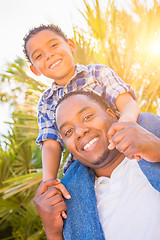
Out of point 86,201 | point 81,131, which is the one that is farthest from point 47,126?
point 86,201

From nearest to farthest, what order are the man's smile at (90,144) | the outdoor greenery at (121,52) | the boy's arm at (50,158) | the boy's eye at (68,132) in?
the man's smile at (90,144)
the boy's eye at (68,132)
the boy's arm at (50,158)
the outdoor greenery at (121,52)

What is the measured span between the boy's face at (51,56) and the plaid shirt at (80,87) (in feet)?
0.24

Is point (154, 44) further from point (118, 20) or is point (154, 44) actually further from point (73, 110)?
point (73, 110)

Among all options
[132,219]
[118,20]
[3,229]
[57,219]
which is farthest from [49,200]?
[3,229]

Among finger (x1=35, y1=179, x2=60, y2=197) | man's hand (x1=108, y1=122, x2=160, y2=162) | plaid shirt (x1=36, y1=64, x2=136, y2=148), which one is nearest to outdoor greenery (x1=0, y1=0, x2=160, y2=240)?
plaid shirt (x1=36, y1=64, x2=136, y2=148)

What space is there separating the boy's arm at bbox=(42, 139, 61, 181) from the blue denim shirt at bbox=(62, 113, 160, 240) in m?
0.17

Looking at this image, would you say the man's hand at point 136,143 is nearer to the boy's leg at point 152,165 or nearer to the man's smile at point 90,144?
the boy's leg at point 152,165

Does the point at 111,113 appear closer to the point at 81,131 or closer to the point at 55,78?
the point at 81,131

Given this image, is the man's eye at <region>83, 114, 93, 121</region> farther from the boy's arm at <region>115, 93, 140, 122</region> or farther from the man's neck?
the man's neck

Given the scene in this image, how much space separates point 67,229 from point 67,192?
198 mm

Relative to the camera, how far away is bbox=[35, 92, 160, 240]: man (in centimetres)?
111

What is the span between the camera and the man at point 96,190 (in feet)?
3.63

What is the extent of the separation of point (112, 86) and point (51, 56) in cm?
55

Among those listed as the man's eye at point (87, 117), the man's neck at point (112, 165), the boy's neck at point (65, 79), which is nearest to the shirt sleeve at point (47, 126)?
the boy's neck at point (65, 79)
